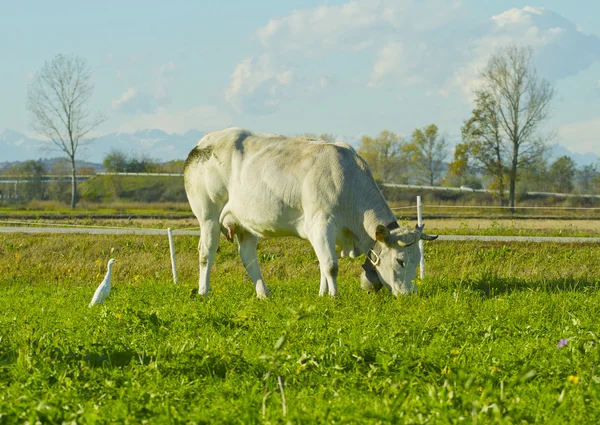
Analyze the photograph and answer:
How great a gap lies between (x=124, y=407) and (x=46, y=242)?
19677 mm

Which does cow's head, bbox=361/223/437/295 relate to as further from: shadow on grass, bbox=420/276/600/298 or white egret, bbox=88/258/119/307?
white egret, bbox=88/258/119/307

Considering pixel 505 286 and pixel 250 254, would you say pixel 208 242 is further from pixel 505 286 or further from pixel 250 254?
pixel 505 286

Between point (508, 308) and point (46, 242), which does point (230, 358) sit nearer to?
point (508, 308)

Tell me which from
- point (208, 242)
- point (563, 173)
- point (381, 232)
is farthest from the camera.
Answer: point (563, 173)

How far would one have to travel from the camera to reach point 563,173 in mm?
81375

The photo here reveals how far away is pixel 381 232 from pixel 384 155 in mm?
98016

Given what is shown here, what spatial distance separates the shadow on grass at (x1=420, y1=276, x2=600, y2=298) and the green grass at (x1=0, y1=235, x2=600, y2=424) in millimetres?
39

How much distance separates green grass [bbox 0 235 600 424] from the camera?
4.42 m

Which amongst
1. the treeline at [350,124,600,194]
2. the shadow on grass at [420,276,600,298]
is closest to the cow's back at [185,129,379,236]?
the shadow on grass at [420,276,600,298]

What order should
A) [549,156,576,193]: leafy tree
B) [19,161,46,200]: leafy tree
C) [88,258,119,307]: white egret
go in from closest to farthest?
[88,258,119,307]: white egret
[19,161,46,200]: leafy tree
[549,156,576,193]: leafy tree

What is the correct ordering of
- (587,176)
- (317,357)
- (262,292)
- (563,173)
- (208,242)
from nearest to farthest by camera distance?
(317,357) < (262,292) < (208,242) < (563,173) < (587,176)

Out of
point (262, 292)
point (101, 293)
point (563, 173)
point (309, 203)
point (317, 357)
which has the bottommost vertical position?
point (262, 292)

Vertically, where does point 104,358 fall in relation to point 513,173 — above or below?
below

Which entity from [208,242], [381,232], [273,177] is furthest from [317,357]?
[208,242]
